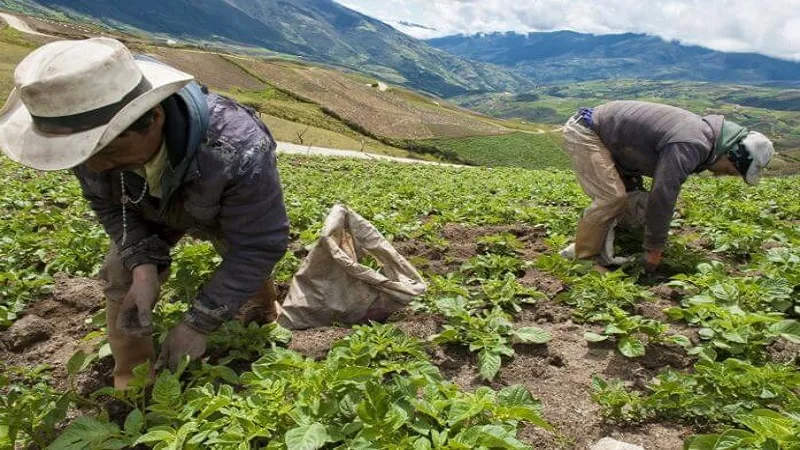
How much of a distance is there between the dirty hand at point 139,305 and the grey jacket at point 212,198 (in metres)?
0.12

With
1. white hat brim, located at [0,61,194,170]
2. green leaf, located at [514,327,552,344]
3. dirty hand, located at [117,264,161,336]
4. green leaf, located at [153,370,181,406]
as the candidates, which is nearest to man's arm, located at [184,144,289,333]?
dirty hand, located at [117,264,161,336]

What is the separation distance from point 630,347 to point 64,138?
3.39 m


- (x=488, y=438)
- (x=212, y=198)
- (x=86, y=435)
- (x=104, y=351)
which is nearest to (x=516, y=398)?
(x=488, y=438)

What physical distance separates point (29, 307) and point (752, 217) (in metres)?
8.03

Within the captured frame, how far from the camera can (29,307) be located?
4801mm

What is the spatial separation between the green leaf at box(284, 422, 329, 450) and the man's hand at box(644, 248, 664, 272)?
3960mm

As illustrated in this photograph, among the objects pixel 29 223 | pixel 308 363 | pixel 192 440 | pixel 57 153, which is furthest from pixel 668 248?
pixel 29 223

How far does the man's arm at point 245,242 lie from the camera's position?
126 inches

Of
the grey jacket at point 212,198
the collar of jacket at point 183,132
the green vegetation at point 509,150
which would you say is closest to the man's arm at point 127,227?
the grey jacket at point 212,198

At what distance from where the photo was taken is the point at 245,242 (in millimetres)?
3307

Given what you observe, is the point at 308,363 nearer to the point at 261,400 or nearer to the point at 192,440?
the point at 261,400

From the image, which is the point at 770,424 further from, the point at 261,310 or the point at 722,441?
the point at 261,310

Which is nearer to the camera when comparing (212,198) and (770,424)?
(770,424)

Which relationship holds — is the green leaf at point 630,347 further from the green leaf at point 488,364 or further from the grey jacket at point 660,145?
the grey jacket at point 660,145
